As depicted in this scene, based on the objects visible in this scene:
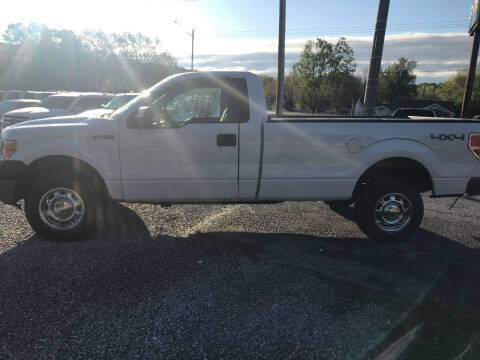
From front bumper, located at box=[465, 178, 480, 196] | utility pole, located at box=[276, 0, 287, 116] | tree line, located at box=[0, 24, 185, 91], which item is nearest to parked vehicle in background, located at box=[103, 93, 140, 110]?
utility pole, located at box=[276, 0, 287, 116]

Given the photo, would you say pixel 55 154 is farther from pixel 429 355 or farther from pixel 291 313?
pixel 429 355

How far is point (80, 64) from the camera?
49.3 metres

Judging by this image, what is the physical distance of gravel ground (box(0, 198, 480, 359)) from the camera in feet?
8.89

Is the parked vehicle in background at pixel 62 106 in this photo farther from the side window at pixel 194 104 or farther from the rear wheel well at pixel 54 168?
the side window at pixel 194 104

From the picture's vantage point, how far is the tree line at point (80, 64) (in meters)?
46.7

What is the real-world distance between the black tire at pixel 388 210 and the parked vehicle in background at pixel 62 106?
10.2 m

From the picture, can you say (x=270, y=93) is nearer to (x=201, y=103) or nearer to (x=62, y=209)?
(x=201, y=103)

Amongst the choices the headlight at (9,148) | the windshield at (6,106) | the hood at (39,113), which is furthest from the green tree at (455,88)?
the headlight at (9,148)

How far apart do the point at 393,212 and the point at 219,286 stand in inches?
99.8

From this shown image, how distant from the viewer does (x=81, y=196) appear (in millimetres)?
4422

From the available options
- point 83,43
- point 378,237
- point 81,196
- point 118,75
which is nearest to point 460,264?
point 378,237

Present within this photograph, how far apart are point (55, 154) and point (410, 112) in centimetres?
1703

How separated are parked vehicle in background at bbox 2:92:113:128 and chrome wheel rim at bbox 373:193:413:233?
10323mm

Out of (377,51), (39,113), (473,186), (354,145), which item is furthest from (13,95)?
(473,186)
